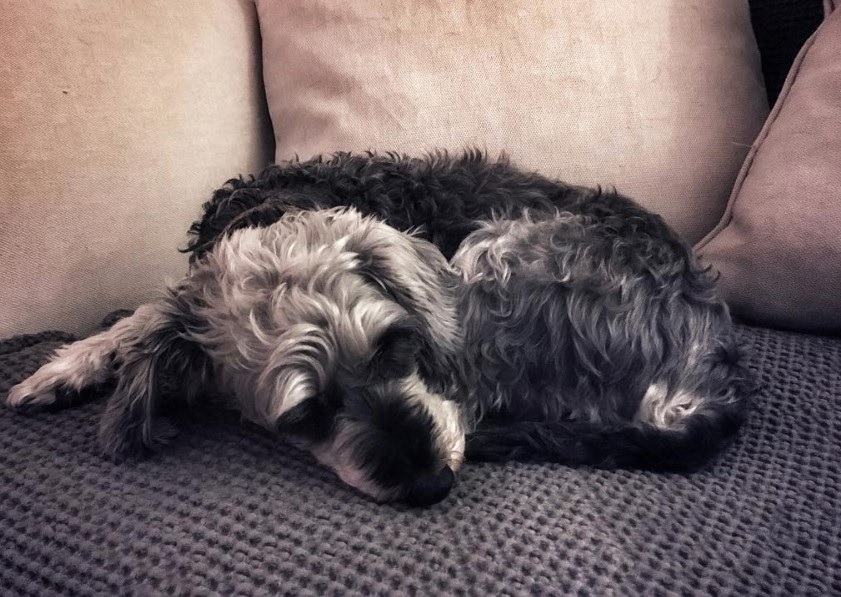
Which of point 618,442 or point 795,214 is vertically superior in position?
point 795,214

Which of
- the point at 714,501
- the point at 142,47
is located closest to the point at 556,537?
the point at 714,501

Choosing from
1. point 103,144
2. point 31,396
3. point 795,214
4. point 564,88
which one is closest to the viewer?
point 31,396

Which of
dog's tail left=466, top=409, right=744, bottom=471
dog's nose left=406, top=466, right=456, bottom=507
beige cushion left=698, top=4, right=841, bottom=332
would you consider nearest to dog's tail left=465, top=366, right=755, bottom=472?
dog's tail left=466, top=409, right=744, bottom=471

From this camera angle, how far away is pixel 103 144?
158 centimetres

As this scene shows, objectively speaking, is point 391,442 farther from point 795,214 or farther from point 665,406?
point 795,214

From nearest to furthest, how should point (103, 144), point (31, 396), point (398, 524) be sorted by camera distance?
point (398, 524) < point (31, 396) < point (103, 144)

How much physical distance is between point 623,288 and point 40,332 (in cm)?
128

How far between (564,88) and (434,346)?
81 cm

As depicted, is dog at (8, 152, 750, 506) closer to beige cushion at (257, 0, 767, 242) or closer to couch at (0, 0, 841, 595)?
couch at (0, 0, 841, 595)

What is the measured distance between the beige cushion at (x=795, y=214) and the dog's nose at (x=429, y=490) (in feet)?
2.96

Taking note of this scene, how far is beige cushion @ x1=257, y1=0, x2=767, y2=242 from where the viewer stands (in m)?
1.73

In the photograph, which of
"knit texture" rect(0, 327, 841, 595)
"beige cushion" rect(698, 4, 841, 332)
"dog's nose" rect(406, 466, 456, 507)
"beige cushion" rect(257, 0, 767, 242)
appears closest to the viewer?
"knit texture" rect(0, 327, 841, 595)

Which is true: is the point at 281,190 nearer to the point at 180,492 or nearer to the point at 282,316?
the point at 282,316

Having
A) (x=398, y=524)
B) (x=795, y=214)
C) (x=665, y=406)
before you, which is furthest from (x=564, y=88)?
(x=398, y=524)
